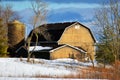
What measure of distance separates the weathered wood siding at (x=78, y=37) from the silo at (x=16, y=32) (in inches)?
443

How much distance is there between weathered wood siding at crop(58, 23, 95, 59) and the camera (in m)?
86.4

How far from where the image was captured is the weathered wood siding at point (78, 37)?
86438mm

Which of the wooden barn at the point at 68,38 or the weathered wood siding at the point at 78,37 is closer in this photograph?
the wooden barn at the point at 68,38

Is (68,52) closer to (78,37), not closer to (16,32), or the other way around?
(78,37)

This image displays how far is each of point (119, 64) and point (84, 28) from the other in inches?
2490

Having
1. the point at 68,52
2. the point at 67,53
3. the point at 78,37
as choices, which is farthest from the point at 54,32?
the point at 67,53

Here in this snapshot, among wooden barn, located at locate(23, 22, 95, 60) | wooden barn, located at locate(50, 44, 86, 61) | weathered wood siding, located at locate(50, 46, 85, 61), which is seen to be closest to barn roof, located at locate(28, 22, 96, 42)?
wooden barn, located at locate(23, 22, 95, 60)

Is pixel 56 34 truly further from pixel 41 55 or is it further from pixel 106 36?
pixel 106 36

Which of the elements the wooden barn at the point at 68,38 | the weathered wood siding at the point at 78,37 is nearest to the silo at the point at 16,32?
the wooden barn at the point at 68,38

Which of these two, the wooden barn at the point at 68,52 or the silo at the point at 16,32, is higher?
the silo at the point at 16,32

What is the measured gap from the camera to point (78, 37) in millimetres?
89250

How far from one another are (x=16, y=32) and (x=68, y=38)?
13.7 m

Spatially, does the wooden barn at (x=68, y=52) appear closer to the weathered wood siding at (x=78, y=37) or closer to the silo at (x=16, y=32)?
the weathered wood siding at (x=78, y=37)

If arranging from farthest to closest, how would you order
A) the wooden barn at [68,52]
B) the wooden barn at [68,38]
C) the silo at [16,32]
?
the silo at [16,32], the wooden barn at [68,38], the wooden barn at [68,52]
